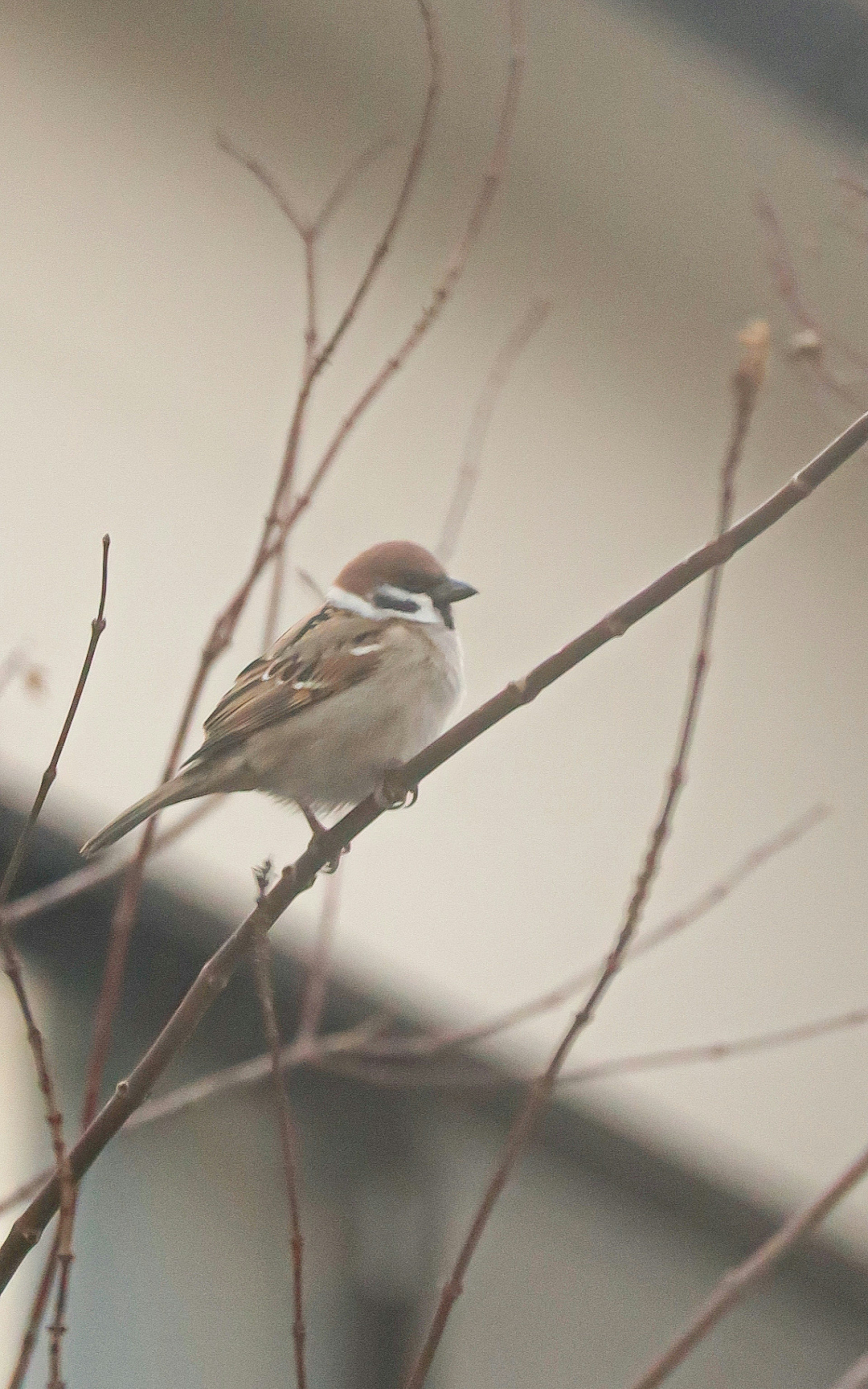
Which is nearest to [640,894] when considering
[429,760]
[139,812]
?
[429,760]

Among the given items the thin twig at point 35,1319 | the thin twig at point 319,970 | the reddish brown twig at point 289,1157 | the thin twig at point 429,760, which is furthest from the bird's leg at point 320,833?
the thin twig at point 35,1319

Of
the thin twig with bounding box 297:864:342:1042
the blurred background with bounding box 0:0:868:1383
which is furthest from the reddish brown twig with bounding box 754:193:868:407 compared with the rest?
the thin twig with bounding box 297:864:342:1042

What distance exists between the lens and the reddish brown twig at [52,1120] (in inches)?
48.8

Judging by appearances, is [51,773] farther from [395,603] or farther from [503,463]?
[503,463]

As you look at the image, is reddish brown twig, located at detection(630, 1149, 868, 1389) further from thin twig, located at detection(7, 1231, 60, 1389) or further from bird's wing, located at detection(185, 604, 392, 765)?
bird's wing, located at detection(185, 604, 392, 765)

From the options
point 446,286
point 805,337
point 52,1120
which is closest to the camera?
point 52,1120

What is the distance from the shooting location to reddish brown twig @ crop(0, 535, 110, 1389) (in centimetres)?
124

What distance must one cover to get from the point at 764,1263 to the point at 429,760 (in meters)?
0.62

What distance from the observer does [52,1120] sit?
Result: 130cm

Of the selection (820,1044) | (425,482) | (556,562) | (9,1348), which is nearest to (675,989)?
(820,1044)

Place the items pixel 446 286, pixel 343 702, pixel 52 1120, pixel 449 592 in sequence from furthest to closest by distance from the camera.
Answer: pixel 449 592 → pixel 343 702 → pixel 446 286 → pixel 52 1120

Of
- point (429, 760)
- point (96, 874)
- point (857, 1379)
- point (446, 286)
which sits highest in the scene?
point (446, 286)

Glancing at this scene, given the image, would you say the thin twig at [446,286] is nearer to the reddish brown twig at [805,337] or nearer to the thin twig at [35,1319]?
the reddish brown twig at [805,337]

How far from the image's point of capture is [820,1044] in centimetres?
461
